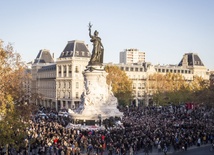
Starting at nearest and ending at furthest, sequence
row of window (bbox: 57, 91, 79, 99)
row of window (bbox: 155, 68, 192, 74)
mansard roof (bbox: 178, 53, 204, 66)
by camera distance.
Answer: row of window (bbox: 57, 91, 79, 99)
row of window (bbox: 155, 68, 192, 74)
mansard roof (bbox: 178, 53, 204, 66)

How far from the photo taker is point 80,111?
47469mm

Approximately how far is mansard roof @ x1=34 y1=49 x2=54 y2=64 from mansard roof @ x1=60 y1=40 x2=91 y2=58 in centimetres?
2301

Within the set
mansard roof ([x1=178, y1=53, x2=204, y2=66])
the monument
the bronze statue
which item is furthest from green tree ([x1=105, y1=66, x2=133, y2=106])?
mansard roof ([x1=178, y1=53, x2=204, y2=66])

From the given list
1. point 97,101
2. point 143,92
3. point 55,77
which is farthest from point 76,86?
point 97,101

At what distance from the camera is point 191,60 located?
124812 millimetres

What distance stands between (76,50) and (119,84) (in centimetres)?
1429

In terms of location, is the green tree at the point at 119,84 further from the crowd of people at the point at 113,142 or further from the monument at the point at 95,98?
the crowd of people at the point at 113,142

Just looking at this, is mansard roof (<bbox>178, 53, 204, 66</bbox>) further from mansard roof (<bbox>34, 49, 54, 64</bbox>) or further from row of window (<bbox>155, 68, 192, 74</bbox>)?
mansard roof (<bbox>34, 49, 54, 64</bbox>)

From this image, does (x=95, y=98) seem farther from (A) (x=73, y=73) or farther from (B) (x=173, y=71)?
(B) (x=173, y=71)

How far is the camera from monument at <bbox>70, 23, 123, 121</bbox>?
152 ft

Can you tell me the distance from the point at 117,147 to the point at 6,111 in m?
10.3

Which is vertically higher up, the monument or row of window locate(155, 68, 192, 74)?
row of window locate(155, 68, 192, 74)

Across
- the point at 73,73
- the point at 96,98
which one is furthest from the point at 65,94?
the point at 96,98

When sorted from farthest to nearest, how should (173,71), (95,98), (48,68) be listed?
(173,71) → (48,68) → (95,98)
